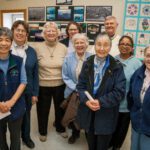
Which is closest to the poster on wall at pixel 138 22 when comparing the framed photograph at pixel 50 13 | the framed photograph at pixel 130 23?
the framed photograph at pixel 130 23

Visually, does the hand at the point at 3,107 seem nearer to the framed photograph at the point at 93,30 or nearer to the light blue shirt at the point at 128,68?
the light blue shirt at the point at 128,68

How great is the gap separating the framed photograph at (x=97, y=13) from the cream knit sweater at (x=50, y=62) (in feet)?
5.50

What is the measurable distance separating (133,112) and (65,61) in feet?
3.30

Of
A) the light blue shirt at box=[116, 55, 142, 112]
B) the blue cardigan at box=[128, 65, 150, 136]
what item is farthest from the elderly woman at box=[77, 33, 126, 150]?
the light blue shirt at box=[116, 55, 142, 112]

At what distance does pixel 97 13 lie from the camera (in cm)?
391

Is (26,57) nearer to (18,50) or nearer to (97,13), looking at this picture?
(18,50)

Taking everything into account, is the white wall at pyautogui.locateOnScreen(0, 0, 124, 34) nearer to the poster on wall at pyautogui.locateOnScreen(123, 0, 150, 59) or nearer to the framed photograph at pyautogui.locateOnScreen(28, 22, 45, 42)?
the poster on wall at pyautogui.locateOnScreen(123, 0, 150, 59)

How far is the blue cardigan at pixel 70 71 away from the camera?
2.35m

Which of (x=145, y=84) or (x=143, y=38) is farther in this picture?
(x=143, y=38)

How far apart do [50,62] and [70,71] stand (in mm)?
245

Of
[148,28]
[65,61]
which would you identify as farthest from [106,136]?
[148,28]

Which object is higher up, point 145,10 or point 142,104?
point 145,10

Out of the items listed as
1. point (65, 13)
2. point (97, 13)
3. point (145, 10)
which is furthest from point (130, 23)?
point (65, 13)

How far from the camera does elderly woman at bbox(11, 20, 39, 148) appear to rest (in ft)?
6.94
